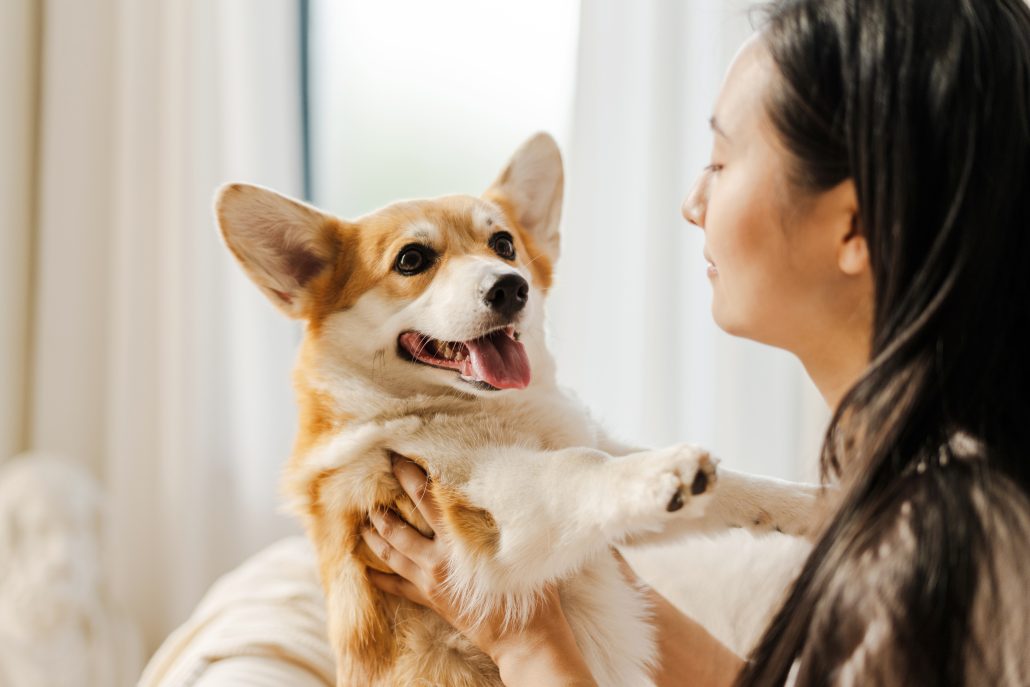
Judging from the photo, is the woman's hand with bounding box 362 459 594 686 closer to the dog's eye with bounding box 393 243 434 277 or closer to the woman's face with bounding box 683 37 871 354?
the dog's eye with bounding box 393 243 434 277

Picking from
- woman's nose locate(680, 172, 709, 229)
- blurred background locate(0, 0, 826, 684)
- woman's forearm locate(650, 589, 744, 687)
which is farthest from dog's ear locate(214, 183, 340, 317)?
blurred background locate(0, 0, 826, 684)

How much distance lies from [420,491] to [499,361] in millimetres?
210

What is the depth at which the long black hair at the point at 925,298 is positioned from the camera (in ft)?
2.54

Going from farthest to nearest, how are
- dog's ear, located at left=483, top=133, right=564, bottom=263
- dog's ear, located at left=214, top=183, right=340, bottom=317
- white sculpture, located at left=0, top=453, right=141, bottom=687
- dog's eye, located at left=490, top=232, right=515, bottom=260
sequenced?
white sculpture, located at left=0, top=453, right=141, bottom=687
dog's ear, located at left=483, top=133, right=564, bottom=263
dog's eye, located at left=490, top=232, right=515, bottom=260
dog's ear, located at left=214, top=183, right=340, bottom=317

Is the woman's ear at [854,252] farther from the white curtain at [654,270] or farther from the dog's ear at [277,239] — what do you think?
the white curtain at [654,270]

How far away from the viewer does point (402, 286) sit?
130 cm

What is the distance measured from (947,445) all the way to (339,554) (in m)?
0.76

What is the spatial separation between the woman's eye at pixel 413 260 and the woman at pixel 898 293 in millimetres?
455

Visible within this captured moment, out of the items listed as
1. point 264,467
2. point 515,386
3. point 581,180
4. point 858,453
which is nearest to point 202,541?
point 264,467

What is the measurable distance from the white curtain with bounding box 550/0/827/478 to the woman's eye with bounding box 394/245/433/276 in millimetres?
1303

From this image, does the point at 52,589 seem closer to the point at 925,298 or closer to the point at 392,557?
the point at 392,557

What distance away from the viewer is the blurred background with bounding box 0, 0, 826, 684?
256 centimetres

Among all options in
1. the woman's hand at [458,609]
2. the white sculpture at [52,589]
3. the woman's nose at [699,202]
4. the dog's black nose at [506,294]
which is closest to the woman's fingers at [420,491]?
the woman's hand at [458,609]

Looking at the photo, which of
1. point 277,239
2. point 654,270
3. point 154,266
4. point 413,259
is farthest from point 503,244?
point 154,266
